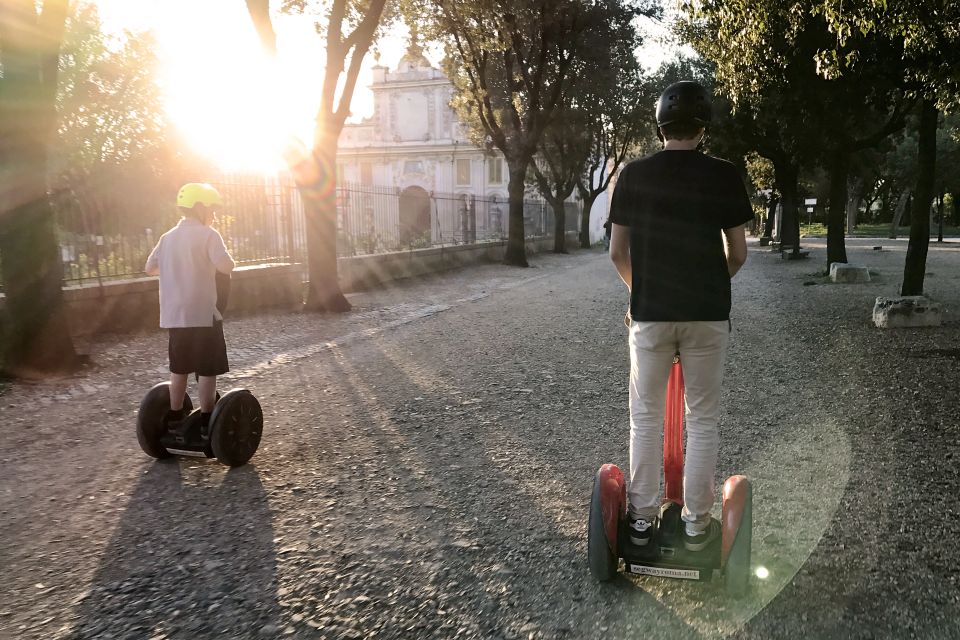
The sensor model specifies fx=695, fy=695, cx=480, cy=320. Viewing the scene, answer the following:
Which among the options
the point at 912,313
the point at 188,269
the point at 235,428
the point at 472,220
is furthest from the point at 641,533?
the point at 472,220

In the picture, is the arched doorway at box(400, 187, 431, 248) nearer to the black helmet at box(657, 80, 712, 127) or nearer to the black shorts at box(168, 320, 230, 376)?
the black shorts at box(168, 320, 230, 376)

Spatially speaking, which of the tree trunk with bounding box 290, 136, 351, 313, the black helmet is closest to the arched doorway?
the tree trunk with bounding box 290, 136, 351, 313

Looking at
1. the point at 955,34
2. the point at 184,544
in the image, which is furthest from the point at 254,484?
the point at 955,34

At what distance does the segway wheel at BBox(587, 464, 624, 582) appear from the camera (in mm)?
2773

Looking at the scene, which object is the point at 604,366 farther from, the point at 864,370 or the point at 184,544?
the point at 184,544

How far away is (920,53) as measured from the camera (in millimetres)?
9055

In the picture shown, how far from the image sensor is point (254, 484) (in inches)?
161

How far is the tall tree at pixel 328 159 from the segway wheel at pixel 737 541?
995cm

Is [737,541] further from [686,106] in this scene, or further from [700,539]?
[686,106]

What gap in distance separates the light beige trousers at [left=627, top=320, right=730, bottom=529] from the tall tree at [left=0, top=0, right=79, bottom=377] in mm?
6575

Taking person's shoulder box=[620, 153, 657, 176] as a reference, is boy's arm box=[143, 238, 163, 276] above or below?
below

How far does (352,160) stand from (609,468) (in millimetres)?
62524

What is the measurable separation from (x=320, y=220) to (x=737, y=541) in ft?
34.0

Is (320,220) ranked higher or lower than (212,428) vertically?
higher
